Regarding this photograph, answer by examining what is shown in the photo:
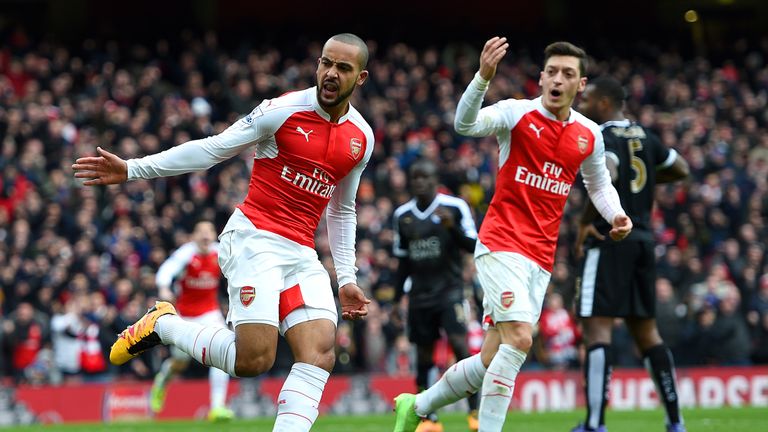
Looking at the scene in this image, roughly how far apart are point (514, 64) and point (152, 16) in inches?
349

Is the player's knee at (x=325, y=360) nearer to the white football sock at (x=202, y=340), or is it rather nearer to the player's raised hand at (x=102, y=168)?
the white football sock at (x=202, y=340)

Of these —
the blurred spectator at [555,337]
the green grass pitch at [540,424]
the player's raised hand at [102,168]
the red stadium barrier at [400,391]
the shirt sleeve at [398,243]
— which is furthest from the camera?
the blurred spectator at [555,337]

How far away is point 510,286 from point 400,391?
9855mm

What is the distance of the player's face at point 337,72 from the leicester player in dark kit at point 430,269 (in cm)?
503

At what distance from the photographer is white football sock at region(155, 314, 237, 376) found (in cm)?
741

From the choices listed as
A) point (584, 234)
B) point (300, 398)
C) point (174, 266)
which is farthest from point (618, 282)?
point (174, 266)

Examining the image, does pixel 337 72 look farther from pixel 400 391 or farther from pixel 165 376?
pixel 400 391

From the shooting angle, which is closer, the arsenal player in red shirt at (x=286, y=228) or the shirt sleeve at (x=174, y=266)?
the arsenal player in red shirt at (x=286, y=228)

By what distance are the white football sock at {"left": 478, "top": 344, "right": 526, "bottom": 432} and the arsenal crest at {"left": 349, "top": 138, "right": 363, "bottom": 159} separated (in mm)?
1492

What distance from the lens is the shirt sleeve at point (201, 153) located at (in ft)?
23.5

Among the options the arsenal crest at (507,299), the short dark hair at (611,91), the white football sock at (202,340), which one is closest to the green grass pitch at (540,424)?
the short dark hair at (611,91)

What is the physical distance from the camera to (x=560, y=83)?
27.7 ft

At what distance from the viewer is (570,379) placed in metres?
18.0

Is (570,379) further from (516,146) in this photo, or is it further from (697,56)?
(697,56)
